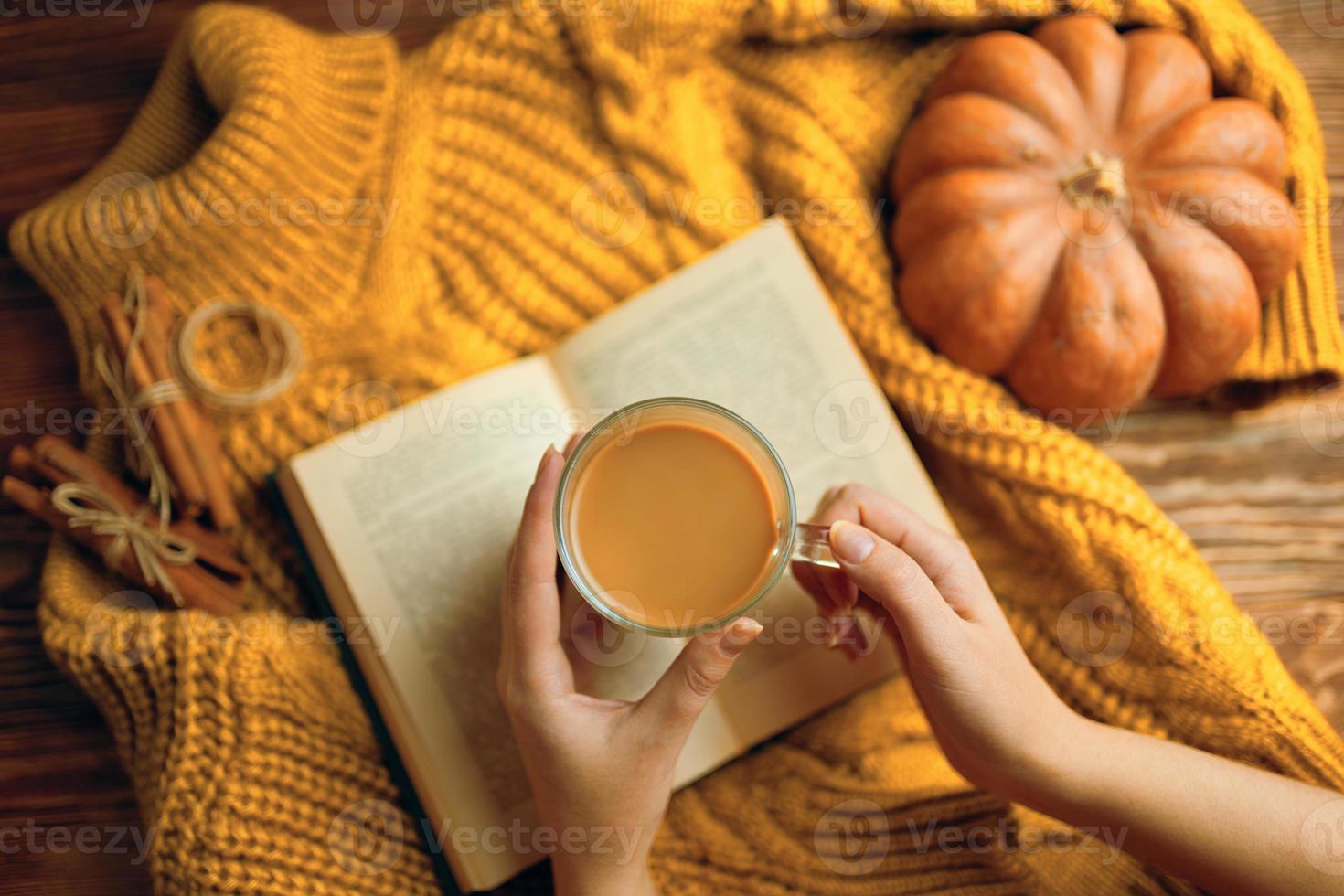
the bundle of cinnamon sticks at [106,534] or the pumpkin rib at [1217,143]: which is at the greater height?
the pumpkin rib at [1217,143]

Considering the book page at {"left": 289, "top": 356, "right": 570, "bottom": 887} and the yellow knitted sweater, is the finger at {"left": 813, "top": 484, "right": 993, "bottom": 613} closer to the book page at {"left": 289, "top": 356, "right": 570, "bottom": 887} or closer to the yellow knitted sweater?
the yellow knitted sweater

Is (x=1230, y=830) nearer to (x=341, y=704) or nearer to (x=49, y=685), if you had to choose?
(x=341, y=704)

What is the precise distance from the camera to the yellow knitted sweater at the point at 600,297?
0.80 m

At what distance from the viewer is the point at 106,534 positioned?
79 cm

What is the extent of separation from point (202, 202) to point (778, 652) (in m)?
0.68

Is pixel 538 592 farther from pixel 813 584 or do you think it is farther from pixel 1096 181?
pixel 1096 181

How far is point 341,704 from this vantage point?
32.2 inches

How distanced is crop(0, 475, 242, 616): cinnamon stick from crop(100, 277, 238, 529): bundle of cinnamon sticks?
0.19 ft

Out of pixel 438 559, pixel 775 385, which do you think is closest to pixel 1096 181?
pixel 775 385

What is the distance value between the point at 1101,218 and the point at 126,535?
91 centimetres

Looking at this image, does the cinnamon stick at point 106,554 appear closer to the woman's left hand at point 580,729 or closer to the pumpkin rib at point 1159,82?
the woman's left hand at point 580,729

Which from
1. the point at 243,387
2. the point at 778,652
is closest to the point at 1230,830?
the point at 778,652

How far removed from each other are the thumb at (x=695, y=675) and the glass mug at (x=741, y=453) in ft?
0.10

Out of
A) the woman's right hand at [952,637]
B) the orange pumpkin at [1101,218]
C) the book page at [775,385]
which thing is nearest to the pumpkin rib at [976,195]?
the orange pumpkin at [1101,218]
